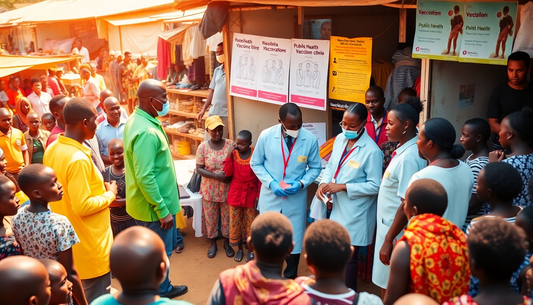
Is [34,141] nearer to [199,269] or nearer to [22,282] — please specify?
[199,269]

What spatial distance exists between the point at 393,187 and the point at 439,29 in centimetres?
173

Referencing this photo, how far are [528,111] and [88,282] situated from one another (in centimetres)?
366

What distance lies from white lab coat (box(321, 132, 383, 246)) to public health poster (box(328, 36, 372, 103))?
1260mm

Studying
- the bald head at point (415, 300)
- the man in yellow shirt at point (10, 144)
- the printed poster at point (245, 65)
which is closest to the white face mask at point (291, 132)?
the printed poster at point (245, 65)

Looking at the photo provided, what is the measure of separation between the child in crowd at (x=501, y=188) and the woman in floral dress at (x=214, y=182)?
10.2ft

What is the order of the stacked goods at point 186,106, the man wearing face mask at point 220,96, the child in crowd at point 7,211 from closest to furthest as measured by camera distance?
1. the child in crowd at point 7,211
2. the man wearing face mask at point 220,96
3. the stacked goods at point 186,106

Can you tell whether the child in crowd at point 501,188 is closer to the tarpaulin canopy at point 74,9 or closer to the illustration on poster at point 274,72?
the illustration on poster at point 274,72

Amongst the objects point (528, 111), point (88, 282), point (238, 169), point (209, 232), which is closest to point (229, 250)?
point (209, 232)

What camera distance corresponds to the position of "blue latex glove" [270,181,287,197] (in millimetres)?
4445

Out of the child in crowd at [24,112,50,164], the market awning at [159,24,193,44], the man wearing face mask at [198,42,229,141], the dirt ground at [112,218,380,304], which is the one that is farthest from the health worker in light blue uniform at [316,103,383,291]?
the market awning at [159,24,193,44]

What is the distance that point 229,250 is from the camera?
5.53 metres

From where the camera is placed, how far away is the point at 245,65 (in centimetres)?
626

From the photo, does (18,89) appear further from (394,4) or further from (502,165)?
(502,165)

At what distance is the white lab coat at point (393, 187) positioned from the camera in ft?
11.2
